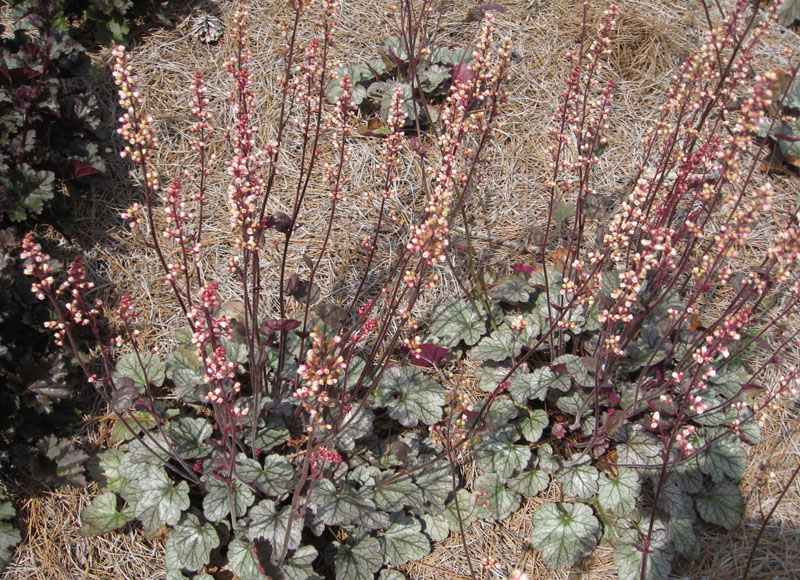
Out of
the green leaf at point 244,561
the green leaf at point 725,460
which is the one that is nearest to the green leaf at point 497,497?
the green leaf at point 725,460

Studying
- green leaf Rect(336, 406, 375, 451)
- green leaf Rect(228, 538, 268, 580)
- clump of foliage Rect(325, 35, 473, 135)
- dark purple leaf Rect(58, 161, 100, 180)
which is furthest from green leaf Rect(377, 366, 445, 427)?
dark purple leaf Rect(58, 161, 100, 180)

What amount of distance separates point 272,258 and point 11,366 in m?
1.47

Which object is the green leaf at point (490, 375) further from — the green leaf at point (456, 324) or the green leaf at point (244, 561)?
the green leaf at point (244, 561)

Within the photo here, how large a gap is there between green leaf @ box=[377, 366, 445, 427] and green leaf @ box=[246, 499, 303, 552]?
0.72 m

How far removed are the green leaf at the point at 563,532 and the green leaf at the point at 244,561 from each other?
130 cm

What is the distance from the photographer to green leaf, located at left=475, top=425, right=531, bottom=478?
10.7ft

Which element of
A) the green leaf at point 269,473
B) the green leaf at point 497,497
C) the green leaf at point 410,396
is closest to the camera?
the green leaf at point 269,473

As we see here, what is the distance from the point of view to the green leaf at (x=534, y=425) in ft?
10.9

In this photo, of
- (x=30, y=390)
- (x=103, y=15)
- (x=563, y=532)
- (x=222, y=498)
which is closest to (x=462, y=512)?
(x=563, y=532)

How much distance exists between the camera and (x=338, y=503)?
300cm

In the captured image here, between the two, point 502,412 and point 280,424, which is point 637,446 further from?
point 280,424

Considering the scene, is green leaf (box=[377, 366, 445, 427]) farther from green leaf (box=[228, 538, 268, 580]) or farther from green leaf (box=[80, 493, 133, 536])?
green leaf (box=[80, 493, 133, 536])

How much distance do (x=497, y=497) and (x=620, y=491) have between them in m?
0.60

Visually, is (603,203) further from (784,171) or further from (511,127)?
(784,171)
